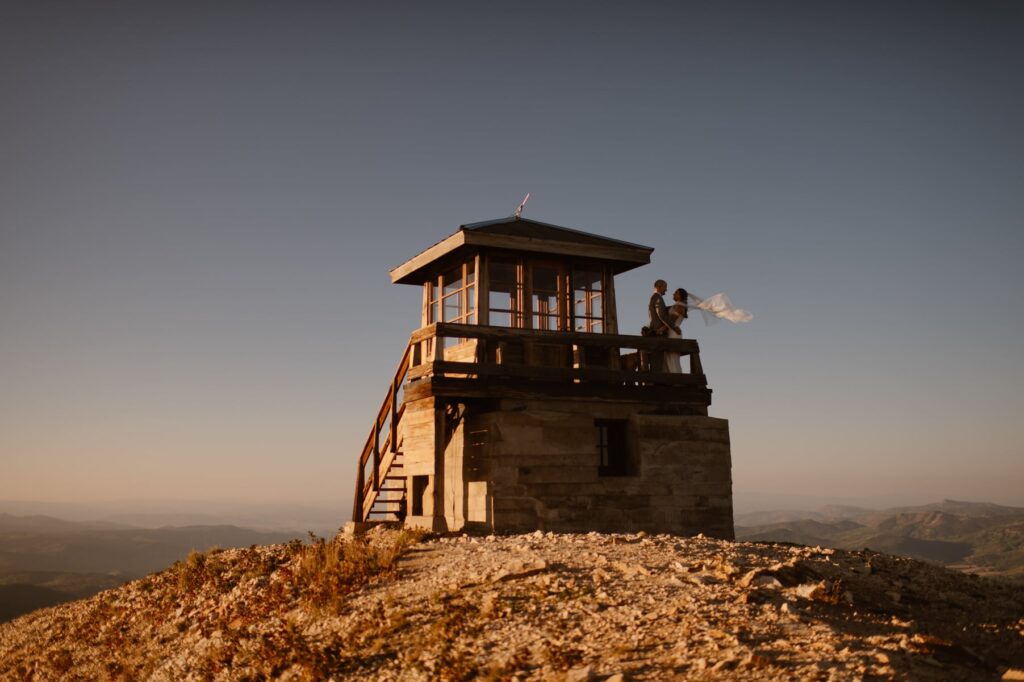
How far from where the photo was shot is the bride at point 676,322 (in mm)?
19000

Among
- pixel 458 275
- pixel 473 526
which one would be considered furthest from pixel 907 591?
pixel 458 275

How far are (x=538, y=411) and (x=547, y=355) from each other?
2653 millimetres

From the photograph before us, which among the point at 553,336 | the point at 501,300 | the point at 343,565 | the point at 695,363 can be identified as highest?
the point at 501,300

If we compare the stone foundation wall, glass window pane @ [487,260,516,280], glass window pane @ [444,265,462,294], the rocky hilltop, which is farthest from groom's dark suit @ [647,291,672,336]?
the rocky hilltop

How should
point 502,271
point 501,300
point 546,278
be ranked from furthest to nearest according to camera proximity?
point 546,278
point 502,271
point 501,300

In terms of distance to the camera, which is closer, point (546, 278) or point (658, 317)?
point (658, 317)

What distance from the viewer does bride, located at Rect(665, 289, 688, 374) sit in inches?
748

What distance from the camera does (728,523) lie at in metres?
18.0

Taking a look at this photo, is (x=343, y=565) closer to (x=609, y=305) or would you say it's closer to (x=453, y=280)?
(x=453, y=280)

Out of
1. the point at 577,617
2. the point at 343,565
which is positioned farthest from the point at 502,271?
the point at 577,617

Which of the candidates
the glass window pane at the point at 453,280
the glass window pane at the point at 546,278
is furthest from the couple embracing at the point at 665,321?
the glass window pane at the point at 453,280

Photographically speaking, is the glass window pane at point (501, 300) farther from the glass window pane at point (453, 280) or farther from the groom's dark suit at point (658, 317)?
the groom's dark suit at point (658, 317)

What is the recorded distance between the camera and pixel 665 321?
758 inches

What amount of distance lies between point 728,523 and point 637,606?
9078 mm
